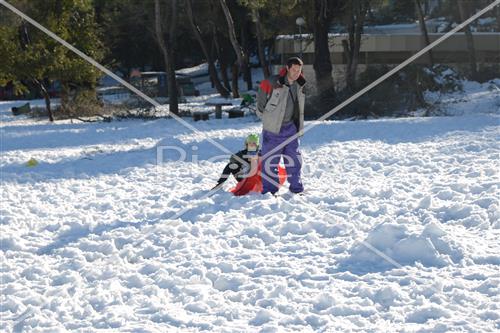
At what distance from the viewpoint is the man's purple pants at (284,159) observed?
910 centimetres

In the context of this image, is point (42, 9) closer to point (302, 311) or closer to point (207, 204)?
point (207, 204)

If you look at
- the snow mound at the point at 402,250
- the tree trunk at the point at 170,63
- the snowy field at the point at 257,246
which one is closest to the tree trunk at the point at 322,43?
the tree trunk at the point at 170,63

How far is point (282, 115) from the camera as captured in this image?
9000 millimetres

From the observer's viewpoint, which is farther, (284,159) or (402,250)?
(284,159)

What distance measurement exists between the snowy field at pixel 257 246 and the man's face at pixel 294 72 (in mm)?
1463

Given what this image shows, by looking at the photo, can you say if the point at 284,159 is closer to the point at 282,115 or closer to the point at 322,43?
the point at 282,115

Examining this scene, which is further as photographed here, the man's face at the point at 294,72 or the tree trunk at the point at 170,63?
the tree trunk at the point at 170,63

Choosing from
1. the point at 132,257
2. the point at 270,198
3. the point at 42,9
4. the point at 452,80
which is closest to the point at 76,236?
the point at 132,257

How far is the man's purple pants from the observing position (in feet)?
29.9

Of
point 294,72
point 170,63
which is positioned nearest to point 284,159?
point 294,72

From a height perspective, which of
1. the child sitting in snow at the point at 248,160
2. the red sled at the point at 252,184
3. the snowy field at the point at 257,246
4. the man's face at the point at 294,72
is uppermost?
the man's face at the point at 294,72

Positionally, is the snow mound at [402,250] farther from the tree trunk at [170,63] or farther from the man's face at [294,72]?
the tree trunk at [170,63]

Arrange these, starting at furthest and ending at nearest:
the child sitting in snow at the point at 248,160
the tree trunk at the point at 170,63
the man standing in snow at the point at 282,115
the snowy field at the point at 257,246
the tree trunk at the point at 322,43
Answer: the tree trunk at the point at 170,63, the tree trunk at the point at 322,43, the child sitting in snow at the point at 248,160, the man standing in snow at the point at 282,115, the snowy field at the point at 257,246

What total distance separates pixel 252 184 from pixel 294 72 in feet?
5.05
